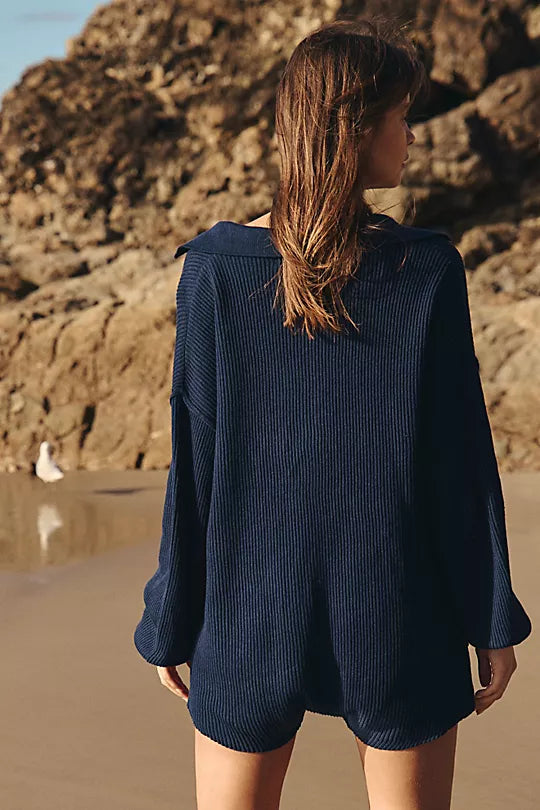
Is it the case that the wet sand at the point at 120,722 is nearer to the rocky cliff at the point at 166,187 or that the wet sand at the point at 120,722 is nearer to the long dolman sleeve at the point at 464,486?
the long dolman sleeve at the point at 464,486

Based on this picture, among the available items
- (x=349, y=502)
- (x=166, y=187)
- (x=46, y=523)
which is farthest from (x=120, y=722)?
(x=166, y=187)

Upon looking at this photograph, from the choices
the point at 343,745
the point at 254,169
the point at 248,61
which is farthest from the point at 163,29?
the point at 343,745

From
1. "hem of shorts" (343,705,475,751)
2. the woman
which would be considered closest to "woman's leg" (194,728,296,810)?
the woman

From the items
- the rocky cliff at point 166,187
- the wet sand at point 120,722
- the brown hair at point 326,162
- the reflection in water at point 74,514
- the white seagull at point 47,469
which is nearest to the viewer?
the brown hair at point 326,162

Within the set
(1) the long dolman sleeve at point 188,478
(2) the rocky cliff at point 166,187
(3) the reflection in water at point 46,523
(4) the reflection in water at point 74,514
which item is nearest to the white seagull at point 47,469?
(4) the reflection in water at point 74,514

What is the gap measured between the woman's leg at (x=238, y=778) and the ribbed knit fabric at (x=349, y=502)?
0.03 metres

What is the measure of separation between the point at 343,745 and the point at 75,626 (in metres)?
1.69

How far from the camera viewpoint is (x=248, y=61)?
40.5ft

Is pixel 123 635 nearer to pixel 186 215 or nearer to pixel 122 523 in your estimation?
pixel 122 523

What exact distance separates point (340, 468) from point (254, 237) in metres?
0.38

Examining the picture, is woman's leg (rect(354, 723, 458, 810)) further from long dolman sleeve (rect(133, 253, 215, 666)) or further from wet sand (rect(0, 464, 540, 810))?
wet sand (rect(0, 464, 540, 810))

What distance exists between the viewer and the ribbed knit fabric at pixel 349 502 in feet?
4.58

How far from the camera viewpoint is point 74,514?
7.18m

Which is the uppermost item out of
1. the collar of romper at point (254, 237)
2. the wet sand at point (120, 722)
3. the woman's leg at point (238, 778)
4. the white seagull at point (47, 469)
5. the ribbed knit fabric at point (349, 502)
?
the collar of romper at point (254, 237)
